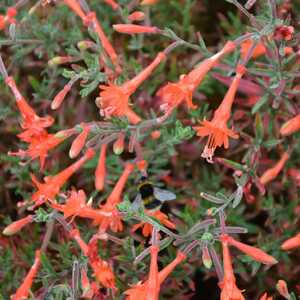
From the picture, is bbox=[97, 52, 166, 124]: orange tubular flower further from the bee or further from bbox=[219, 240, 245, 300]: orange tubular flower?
bbox=[219, 240, 245, 300]: orange tubular flower

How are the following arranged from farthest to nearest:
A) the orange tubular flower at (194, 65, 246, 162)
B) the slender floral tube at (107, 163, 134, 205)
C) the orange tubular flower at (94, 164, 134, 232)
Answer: the slender floral tube at (107, 163, 134, 205)
the orange tubular flower at (94, 164, 134, 232)
the orange tubular flower at (194, 65, 246, 162)

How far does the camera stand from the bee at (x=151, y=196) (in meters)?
2.09

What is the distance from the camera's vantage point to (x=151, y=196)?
7.08ft

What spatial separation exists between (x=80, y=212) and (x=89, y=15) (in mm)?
642

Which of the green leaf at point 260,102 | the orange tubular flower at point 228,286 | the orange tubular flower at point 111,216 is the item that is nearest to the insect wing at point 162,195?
the orange tubular flower at point 111,216

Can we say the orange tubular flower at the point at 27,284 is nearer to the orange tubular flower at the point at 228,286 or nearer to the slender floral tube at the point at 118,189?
the slender floral tube at the point at 118,189

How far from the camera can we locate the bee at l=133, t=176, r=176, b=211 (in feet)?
6.86

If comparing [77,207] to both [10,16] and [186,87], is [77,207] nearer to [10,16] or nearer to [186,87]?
[186,87]

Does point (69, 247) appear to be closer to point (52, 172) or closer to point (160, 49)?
point (52, 172)

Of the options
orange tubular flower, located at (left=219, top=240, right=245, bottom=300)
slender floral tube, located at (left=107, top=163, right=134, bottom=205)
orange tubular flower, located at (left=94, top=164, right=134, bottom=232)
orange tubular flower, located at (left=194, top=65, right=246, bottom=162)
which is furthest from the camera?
slender floral tube, located at (left=107, top=163, right=134, bottom=205)

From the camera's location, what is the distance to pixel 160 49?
9.51ft

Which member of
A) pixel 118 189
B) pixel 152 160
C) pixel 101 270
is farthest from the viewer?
pixel 152 160

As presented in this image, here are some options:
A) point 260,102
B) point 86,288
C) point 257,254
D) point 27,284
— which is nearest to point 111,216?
point 86,288

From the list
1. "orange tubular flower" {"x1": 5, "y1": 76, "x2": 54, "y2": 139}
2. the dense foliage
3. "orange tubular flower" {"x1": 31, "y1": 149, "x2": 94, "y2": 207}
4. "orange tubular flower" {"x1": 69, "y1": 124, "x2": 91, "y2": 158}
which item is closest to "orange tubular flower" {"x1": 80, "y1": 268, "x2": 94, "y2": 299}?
the dense foliage
